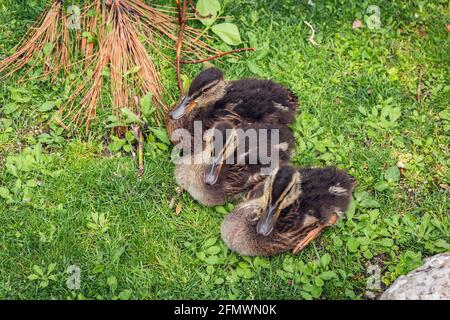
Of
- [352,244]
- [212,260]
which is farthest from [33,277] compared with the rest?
[352,244]

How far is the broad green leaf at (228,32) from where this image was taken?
4680 mm

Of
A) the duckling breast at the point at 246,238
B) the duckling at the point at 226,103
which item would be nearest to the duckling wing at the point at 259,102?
the duckling at the point at 226,103

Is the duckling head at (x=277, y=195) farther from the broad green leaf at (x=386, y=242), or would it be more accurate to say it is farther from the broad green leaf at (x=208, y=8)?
the broad green leaf at (x=208, y=8)

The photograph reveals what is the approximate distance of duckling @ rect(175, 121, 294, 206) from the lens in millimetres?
3852

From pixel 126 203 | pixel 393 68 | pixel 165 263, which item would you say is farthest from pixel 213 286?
pixel 393 68

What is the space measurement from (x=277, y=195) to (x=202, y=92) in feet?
3.36

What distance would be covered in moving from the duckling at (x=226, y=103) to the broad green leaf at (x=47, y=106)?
0.93 metres

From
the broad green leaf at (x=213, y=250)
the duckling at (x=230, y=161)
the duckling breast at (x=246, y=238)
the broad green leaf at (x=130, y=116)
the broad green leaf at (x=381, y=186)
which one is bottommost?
the broad green leaf at (x=213, y=250)

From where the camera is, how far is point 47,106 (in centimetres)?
441

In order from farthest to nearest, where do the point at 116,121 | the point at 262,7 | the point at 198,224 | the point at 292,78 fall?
the point at 262,7, the point at 292,78, the point at 116,121, the point at 198,224

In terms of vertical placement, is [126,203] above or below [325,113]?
below
